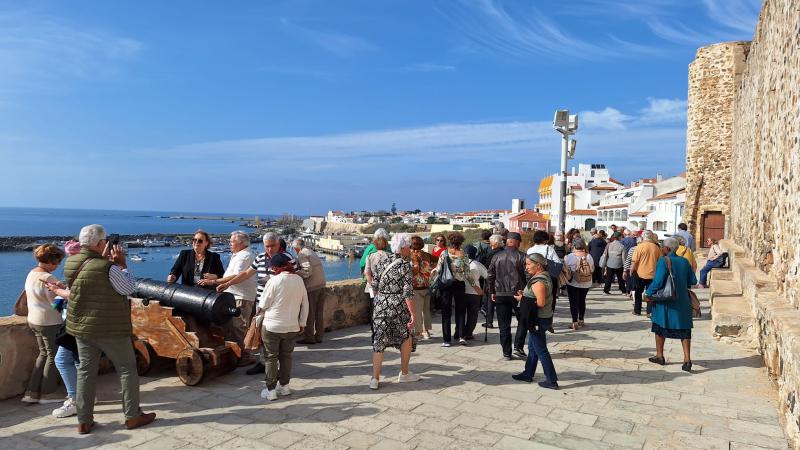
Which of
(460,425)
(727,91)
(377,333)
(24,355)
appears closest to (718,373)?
(460,425)

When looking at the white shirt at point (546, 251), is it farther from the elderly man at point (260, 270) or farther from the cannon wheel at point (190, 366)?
the cannon wheel at point (190, 366)

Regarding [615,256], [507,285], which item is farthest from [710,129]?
[507,285]

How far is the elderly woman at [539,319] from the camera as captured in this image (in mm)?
5207

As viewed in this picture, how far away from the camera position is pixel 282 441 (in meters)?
3.90

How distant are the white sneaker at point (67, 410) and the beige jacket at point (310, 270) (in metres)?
2.84

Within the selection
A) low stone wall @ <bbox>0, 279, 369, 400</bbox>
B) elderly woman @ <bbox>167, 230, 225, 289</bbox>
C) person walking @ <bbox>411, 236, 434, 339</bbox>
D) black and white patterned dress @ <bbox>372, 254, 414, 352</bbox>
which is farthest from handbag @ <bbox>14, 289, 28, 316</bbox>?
person walking @ <bbox>411, 236, 434, 339</bbox>

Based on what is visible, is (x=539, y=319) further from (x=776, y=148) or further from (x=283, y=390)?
(x=776, y=148)

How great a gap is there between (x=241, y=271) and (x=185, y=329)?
35.5 inches

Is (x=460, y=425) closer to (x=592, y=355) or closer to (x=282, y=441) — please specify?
(x=282, y=441)

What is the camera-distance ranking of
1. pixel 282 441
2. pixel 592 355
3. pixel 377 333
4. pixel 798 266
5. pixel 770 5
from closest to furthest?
1. pixel 282 441
2. pixel 798 266
3. pixel 377 333
4. pixel 592 355
5. pixel 770 5

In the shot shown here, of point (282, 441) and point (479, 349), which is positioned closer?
point (282, 441)

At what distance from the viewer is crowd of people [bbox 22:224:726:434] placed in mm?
4062

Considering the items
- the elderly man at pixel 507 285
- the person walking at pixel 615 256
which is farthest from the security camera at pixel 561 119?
the elderly man at pixel 507 285

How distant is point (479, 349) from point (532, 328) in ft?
5.72
